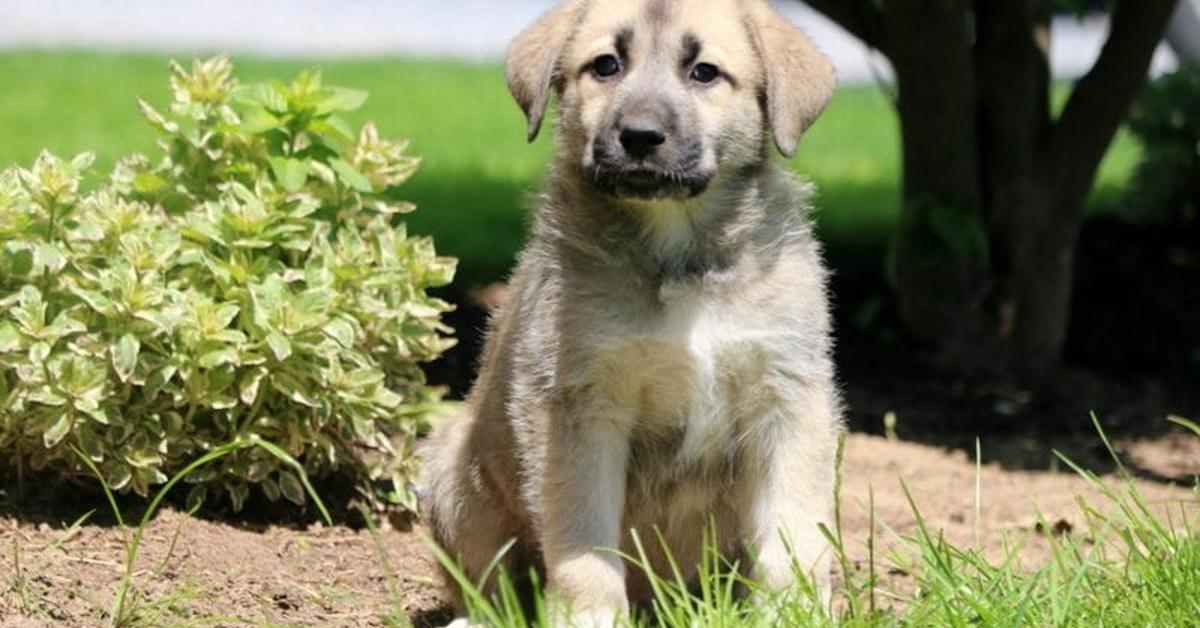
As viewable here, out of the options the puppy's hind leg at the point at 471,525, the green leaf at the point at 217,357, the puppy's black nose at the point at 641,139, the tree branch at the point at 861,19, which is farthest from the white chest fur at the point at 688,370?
the tree branch at the point at 861,19

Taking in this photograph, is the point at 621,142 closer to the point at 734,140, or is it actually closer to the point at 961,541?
the point at 734,140

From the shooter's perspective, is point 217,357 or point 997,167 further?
point 997,167

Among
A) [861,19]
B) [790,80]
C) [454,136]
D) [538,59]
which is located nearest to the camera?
[790,80]

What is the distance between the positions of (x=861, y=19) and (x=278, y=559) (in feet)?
12.3

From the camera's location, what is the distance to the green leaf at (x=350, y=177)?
5277 mm

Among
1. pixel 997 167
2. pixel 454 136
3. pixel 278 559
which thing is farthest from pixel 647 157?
pixel 454 136

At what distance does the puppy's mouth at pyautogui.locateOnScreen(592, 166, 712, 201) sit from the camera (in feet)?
13.9

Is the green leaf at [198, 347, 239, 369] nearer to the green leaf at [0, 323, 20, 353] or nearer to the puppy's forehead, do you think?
the green leaf at [0, 323, 20, 353]

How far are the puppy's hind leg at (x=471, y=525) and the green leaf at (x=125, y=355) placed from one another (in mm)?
824

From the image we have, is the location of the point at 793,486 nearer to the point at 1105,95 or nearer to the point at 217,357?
the point at 217,357

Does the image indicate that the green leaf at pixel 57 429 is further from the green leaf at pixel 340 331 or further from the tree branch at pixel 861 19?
the tree branch at pixel 861 19

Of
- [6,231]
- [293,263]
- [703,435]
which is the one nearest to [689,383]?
[703,435]

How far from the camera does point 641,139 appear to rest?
421 centimetres

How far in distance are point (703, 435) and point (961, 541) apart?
1.56 meters
